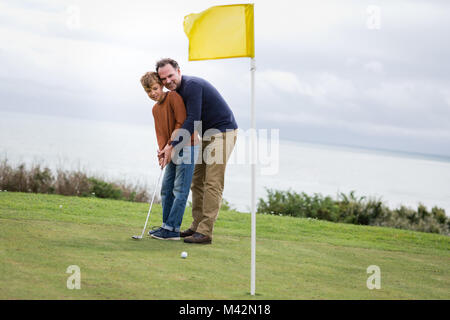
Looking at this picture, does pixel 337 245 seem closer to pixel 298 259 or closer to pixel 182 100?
pixel 298 259

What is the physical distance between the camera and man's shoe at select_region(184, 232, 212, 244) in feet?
22.0

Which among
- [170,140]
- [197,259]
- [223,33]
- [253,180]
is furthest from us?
[170,140]

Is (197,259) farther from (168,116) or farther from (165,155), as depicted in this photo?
(168,116)

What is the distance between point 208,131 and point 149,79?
3.16 ft

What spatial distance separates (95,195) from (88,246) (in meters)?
5.37

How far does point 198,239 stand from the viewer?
6711 millimetres

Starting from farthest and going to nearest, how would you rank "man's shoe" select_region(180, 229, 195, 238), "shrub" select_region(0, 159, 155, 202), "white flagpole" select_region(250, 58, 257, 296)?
"shrub" select_region(0, 159, 155, 202)
"man's shoe" select_region(180, 229, 195, 238)
"white flagpole" select_region(250, 58, 257, 296)

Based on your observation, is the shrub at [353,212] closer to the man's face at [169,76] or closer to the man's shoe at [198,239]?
the man's shoe at [198,239]

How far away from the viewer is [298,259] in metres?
6.22

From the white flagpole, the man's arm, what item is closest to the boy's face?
the man's arm

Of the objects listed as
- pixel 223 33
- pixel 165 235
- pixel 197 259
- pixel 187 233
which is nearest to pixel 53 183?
pixel 187 233

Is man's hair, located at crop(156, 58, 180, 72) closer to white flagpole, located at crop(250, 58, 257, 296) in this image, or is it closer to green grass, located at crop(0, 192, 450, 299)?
white flagpole, located at crop(250, 58, 257, 296)

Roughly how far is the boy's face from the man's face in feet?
0.30

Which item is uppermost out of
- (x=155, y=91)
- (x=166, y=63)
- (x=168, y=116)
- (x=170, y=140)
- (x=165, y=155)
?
(x=166, y=63)
